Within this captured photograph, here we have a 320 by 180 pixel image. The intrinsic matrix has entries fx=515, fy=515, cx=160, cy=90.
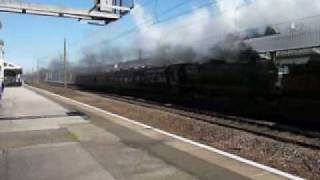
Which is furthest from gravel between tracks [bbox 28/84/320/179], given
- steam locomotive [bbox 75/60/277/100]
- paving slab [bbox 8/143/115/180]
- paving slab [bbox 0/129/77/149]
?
steam locomotive [bbox 75/60/277/100]

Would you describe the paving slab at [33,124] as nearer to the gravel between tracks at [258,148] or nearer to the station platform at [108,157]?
the station platform at [108,157]

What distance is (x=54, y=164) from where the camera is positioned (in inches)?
365

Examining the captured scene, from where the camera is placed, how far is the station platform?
27.1 feet

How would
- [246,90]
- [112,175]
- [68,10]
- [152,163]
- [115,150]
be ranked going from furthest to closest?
1. [246,90]
2. [68,10]
3. [115,150]
4. [152,163]
5. [112,175]

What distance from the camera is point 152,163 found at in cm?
923

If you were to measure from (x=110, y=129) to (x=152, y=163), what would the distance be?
6.02 meters

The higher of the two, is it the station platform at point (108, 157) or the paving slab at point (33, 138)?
the station platform at point (108, 157)

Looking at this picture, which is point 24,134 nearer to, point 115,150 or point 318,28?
point 115,150

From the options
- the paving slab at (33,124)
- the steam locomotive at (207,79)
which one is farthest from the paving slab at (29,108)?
the steam locomotive at (207,79)

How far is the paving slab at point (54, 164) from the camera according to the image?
821 cm

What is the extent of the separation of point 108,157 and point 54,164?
1.13 metres

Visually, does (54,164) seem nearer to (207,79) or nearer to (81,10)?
(81,10)

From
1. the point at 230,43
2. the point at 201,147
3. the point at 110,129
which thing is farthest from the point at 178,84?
the point at 201,147

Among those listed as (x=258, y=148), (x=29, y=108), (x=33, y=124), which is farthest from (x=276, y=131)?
(x=29, y=108)
